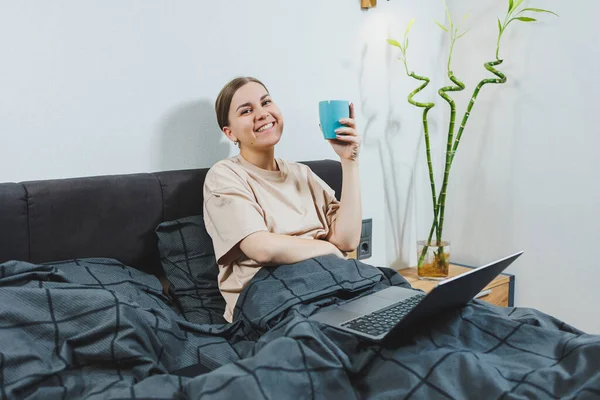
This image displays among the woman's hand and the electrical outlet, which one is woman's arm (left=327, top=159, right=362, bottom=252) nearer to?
the woman's hand

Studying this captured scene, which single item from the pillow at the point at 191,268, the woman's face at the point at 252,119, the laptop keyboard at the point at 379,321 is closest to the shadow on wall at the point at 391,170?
the woman's face at the point at 252,119

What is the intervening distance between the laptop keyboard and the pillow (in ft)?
1.56

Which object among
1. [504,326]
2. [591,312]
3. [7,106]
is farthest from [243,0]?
[591,312]

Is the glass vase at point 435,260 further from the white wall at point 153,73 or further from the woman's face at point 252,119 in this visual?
the woman's face at point 252,119

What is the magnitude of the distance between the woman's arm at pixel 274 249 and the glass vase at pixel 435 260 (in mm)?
931

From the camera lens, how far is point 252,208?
60.5 inches

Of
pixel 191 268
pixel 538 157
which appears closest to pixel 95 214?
pixel 191 268

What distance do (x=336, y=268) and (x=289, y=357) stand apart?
1.80 feet

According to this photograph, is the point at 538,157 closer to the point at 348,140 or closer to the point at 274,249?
the point at 348,140

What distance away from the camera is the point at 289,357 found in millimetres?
954

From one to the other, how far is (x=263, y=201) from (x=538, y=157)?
134 centimetres

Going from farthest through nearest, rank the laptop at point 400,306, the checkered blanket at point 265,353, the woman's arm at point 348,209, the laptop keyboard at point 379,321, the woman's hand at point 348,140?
1. the woman's arm at point 348,209
2. the woman's hand at point 348,140
3. the laptop keyboard at point 379,321
4. the laptop at point 400,306
5. the checkered blanket at point 265,353

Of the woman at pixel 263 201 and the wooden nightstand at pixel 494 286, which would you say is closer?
the woman at pixel 263 201

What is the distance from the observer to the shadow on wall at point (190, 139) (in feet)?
5.78
